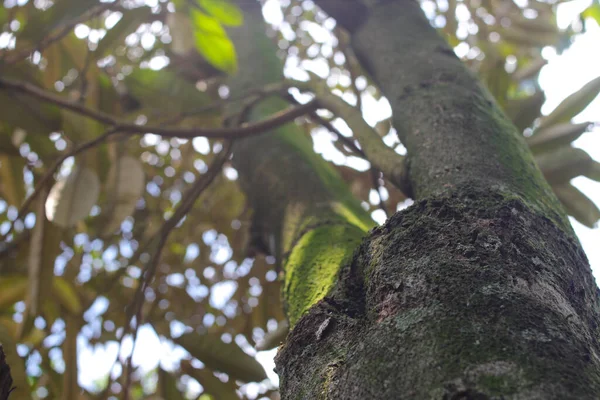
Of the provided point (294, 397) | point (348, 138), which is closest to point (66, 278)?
point (348, 138)

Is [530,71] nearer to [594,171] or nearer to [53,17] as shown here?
[594,171]

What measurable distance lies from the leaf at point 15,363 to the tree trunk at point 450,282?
625 mm

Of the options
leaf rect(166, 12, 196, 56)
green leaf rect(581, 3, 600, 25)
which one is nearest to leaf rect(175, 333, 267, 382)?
leaf rect(166, 12, 196, 56)

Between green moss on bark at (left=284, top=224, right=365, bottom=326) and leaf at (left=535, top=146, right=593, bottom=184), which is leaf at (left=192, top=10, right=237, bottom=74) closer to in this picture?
green moss on bark at (left=284, top=224, right=365, bottom=326)

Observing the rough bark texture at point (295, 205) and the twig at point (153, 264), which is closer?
the rough bark texture at point (295, 205)

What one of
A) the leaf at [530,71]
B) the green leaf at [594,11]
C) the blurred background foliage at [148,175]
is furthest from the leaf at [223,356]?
the green leaf at [594,11]

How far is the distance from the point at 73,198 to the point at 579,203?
1.12 metres

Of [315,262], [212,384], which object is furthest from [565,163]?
[212,384]

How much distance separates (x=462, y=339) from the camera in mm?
382

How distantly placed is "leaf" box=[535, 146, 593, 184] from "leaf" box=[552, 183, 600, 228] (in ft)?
0.32

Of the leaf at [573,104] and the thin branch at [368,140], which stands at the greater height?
the leaf at [573,104]

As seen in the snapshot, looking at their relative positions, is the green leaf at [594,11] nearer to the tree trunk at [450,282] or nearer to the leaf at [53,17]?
the tree trunk at [450,282]

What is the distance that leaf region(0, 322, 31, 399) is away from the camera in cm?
107

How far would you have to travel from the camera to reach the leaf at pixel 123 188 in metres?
1.33
